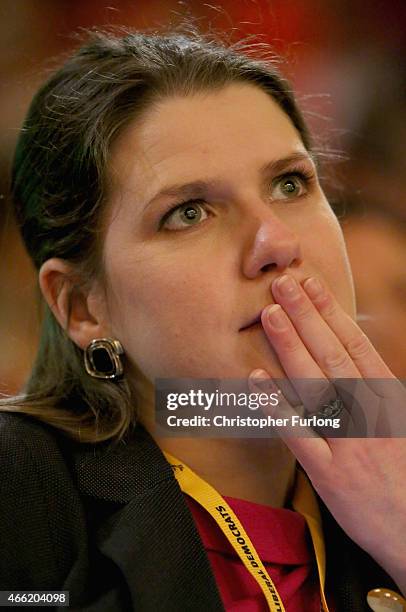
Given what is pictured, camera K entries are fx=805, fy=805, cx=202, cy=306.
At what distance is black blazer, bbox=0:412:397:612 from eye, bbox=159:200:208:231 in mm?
272

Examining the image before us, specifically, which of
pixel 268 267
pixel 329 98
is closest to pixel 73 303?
pixel 268 267

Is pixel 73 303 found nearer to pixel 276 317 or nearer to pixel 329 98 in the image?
pixel 276 317

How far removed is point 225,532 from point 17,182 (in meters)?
0.57

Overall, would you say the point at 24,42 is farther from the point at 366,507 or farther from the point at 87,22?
the point at 366,507

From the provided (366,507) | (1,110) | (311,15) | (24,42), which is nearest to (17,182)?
(1,110)

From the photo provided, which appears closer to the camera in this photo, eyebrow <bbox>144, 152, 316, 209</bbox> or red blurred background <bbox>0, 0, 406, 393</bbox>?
eyebrow <bbox>144, 152, 316, 209</bbox>

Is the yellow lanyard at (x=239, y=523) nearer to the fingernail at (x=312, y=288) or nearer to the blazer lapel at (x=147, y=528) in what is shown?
the blazer lapel at (x=147, y=528)

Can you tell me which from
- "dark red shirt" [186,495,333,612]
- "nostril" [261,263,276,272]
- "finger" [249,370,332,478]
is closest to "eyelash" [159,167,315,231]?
"nostril" [261,263,276,272]

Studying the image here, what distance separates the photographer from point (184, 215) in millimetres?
995

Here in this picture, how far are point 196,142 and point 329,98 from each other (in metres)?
0.42

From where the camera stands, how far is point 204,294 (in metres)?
0.94

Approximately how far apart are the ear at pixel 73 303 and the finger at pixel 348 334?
0.96 ft

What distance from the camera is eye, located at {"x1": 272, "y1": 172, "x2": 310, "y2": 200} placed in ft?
3.36

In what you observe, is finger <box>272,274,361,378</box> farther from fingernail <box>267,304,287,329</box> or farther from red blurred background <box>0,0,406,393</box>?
red blurred background <box>0,0,406,393</box>
